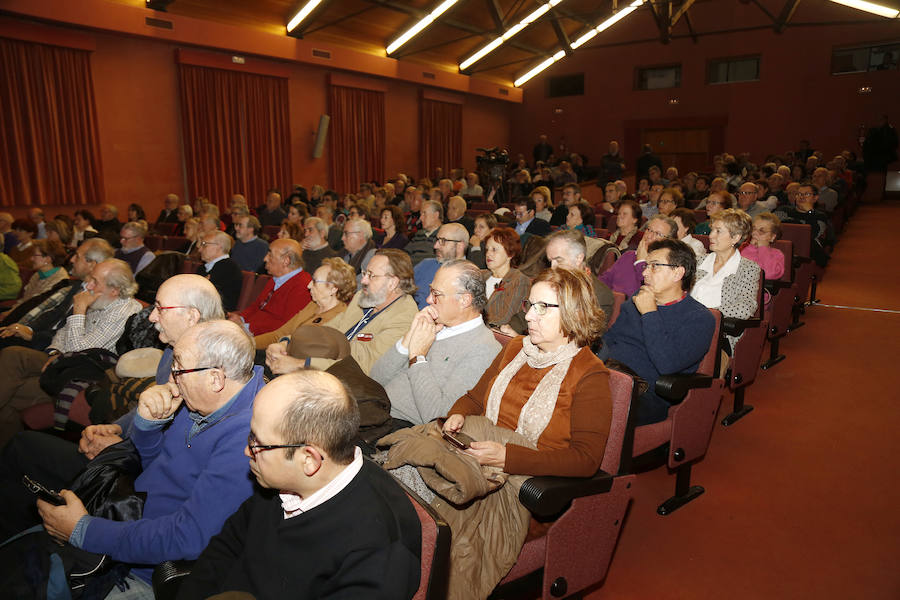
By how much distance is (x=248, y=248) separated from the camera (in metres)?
5.45

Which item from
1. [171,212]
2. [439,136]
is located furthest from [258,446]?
[439,136]

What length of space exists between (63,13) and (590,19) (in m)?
11.4

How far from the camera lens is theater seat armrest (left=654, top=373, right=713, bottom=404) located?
225 centimetres

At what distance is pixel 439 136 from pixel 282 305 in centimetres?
1169

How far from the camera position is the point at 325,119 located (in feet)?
37.9

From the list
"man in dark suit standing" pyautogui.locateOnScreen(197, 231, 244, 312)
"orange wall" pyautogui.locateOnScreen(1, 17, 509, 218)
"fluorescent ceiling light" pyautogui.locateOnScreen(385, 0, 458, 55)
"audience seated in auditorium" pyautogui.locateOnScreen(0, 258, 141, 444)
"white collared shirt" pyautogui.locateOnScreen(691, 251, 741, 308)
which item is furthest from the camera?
"fluorescent ceiling light" pyautogui.locateOnScreen(385, 0, 458, 55)

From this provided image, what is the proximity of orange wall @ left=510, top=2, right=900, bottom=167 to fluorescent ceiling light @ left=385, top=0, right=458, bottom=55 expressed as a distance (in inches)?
237

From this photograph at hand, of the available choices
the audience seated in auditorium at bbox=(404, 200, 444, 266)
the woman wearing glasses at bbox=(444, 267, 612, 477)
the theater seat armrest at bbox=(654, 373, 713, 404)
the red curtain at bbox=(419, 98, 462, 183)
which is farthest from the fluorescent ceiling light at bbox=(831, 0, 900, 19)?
the woman wearing glasses at bbox=(444, 267, 612, 477)

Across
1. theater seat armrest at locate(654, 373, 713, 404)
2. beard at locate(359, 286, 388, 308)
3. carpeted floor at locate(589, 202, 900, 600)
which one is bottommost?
carpeted floor at locate(589, 202, 900, 600)

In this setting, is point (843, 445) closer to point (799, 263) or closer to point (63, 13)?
point (799, 263)

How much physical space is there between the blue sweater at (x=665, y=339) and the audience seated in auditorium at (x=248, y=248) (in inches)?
152

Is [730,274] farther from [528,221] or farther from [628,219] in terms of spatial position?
[528,221]

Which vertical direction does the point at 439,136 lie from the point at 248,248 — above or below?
above

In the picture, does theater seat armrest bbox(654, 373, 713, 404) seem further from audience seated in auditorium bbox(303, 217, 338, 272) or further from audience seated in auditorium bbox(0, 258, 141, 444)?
audience seated in auditorium bbox(303, 217, 338, 272)
